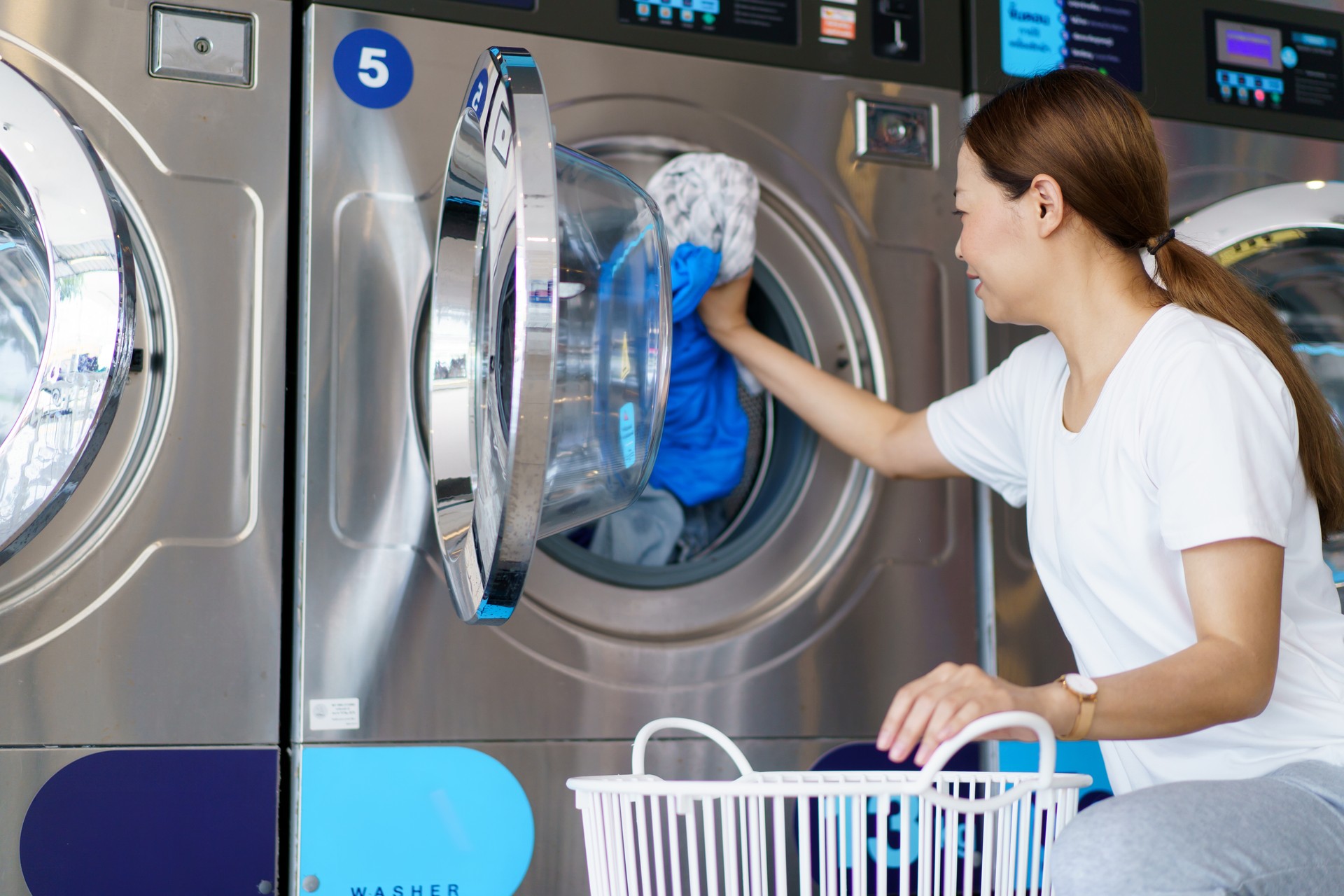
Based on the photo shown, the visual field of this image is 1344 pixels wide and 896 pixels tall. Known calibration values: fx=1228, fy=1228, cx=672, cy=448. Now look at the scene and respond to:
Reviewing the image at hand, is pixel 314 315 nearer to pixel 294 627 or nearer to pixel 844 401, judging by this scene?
pixel 294 627

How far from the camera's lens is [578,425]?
1.15 meters

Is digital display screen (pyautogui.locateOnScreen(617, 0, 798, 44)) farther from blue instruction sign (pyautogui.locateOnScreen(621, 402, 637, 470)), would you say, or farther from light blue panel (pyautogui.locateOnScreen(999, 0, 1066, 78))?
blue instruction sign (pyautogui.locateOnScreen(621, 402, 637, 470))

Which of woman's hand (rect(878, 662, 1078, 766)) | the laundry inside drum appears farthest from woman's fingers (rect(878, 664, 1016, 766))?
the laundry inside drum

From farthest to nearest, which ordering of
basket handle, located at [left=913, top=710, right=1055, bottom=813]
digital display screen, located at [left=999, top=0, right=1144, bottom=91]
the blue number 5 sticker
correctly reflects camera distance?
digital display screen, located at [left=999, top=0, right=1144, bottom=91], the blue number 5 sticker, basket handle, located at [left=913, top=710, right=1055, bottom=813]

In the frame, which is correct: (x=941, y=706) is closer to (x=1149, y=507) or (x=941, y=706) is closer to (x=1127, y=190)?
(x=1149, y=507)

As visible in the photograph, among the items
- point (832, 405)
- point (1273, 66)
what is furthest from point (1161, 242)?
point (1273, 66)

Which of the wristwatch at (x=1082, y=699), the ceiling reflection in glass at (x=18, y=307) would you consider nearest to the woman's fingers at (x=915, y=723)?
the wristwatch at (x=1082, y=699)

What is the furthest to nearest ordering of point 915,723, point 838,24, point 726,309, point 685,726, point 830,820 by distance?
point 838,24 → point 726,309 → point 685,726 → point 830,820 → point 915,723

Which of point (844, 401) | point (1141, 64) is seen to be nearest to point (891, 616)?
point (844, 401)

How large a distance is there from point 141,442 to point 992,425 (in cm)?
95

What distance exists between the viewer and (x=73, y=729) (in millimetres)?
1245

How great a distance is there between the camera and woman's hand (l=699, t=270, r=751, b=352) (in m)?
1.54

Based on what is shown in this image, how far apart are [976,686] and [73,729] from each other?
3.00 feet

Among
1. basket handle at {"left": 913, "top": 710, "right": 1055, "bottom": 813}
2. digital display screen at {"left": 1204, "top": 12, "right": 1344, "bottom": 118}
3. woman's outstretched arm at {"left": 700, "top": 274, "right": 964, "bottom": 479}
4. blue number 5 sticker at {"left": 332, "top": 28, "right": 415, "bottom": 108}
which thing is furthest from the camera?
digital display screen at {"left": 1204, "top": 12, "right": 1344, "bottom": 118}
